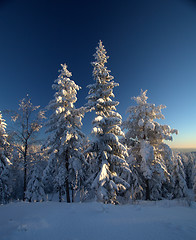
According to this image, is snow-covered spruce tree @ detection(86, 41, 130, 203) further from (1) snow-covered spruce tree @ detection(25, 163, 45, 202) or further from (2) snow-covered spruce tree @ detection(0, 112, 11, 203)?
(2) snow-covered spruce tree @ detection(0, 112, 11, 203)

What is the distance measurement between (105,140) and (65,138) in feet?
11.5

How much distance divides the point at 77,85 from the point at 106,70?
323 cm

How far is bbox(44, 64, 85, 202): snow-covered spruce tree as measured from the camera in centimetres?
1003

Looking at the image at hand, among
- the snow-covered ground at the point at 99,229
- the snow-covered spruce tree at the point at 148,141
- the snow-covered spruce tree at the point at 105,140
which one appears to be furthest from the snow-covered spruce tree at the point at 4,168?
the snow-covered spruce tree at the point at 148,141

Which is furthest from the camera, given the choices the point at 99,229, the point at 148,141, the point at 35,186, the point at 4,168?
the point at 35,186

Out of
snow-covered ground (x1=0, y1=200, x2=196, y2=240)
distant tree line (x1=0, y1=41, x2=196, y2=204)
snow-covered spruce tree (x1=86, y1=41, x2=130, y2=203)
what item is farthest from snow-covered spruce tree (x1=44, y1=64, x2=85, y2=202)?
snow-covered ground (x1=0, y1=200, x2=196, y2=240)

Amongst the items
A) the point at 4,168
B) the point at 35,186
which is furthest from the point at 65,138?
the point at 4,168

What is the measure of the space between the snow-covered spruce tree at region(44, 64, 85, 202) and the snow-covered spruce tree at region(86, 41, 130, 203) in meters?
1.50

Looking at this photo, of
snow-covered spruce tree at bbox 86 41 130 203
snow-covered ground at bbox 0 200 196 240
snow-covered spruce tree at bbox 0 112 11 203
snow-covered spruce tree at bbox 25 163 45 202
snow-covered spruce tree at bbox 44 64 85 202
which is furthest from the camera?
snow-covered spruce tree at bbox 25 163 45 202

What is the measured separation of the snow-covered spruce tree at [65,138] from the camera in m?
10.0

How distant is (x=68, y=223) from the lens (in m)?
3.66

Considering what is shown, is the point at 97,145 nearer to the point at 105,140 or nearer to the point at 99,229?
the point at 105,140

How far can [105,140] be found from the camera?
1016 centimetres

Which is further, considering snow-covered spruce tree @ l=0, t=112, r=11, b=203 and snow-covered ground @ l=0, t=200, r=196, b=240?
snow-covered spruce tree @ l=0, t=112, r=11, b=203
